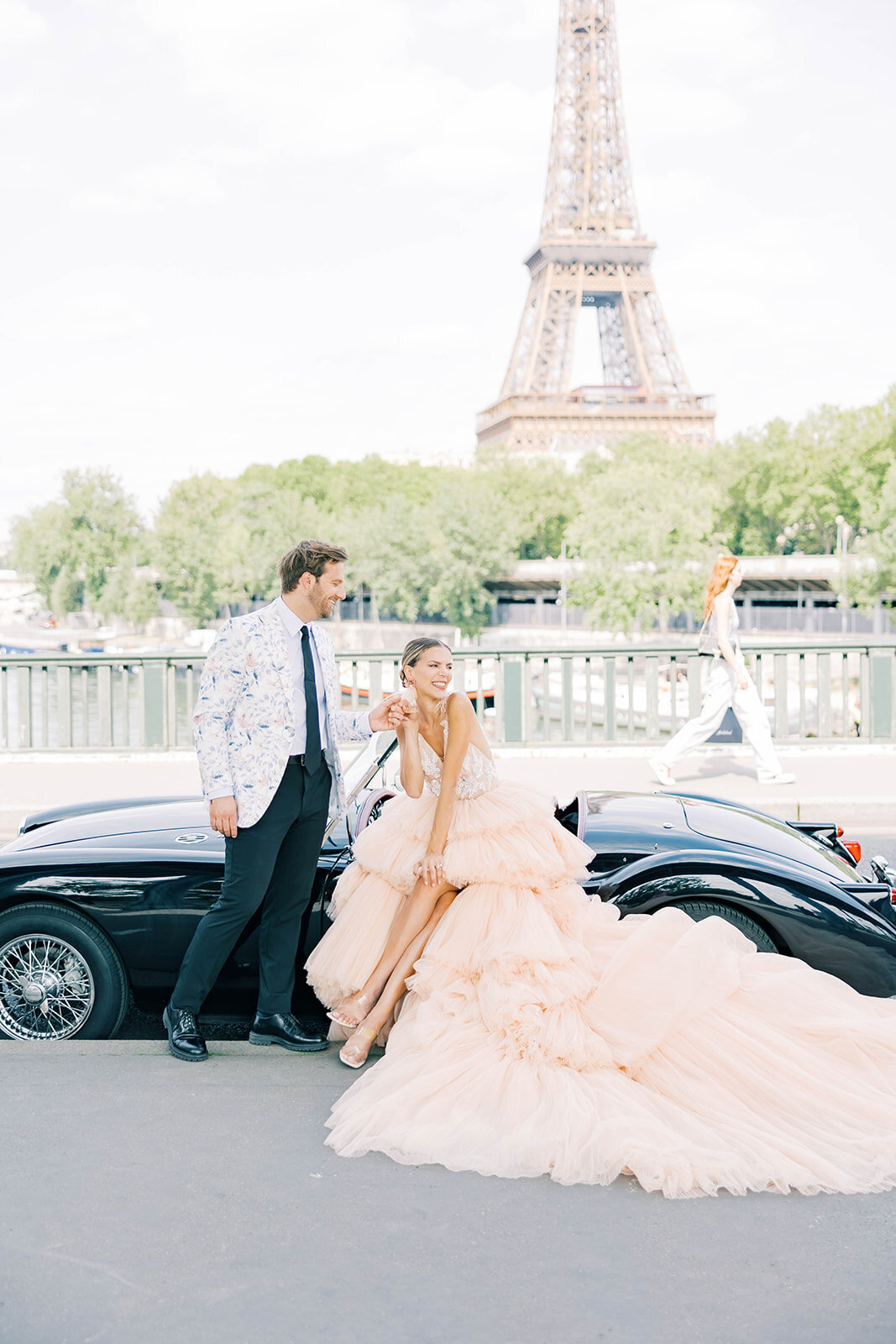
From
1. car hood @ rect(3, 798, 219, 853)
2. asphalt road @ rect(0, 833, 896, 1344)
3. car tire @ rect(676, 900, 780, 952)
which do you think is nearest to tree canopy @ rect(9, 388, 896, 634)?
car hood @ rect(3, 798, 219, 853)

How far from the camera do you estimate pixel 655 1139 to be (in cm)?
326

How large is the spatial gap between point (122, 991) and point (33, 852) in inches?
23.4

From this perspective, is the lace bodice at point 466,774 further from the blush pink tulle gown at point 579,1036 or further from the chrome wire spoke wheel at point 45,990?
the chrome wire spoke wheel at point 45,990

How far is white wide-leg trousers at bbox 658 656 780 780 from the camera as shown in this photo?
10.2 m

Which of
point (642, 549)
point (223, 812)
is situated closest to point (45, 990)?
point (223, 812)

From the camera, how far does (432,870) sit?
416 centimetres

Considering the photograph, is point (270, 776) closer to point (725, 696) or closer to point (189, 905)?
point (189, 905)

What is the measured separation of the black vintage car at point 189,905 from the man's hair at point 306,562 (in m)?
0.89

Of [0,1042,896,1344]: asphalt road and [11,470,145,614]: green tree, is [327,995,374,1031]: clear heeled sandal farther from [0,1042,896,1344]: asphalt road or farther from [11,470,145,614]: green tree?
[11,470,145,614]: green tree

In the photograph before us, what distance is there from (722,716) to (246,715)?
680cm

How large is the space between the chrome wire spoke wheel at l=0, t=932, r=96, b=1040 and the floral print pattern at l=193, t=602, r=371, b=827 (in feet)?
2.73

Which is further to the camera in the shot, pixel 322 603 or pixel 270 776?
pixel 322 603

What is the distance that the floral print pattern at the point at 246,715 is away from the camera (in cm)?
408

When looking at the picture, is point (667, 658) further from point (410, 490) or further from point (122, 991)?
point (410, 490)
